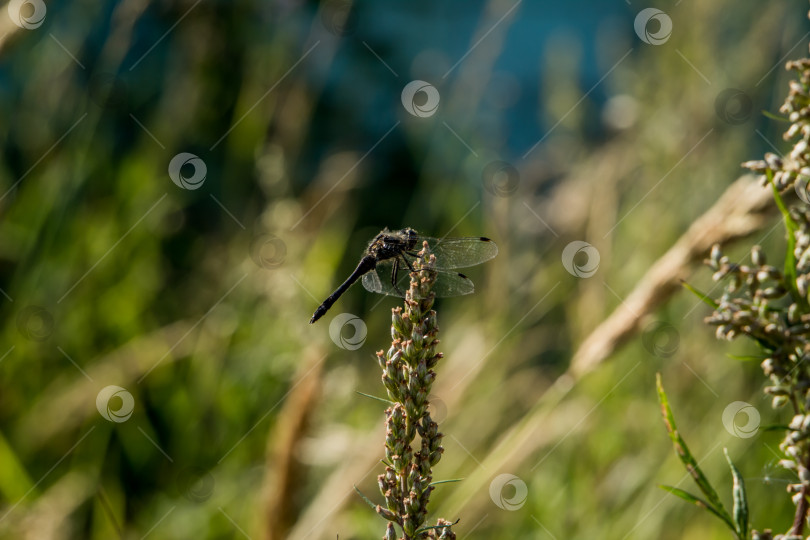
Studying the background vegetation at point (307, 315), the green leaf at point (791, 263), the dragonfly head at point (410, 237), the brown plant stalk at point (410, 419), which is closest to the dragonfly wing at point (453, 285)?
the dragonfly head at point (410, 237)

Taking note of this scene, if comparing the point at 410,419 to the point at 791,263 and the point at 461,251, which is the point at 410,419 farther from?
the point at 461,251

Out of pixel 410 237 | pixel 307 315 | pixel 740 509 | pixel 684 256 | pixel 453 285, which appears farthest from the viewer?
pixel 307 315

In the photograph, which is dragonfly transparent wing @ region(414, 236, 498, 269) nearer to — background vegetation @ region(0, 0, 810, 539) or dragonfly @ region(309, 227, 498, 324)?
dragonfly @ region(309, 227, 498, 324)

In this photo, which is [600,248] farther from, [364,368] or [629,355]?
[364,368]

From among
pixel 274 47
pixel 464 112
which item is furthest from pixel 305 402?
pixel 464 112

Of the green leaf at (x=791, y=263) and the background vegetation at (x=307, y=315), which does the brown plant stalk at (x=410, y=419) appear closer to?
the green leaf at (x=791, y=263)

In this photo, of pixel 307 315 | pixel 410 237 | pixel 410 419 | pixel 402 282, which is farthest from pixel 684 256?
pixel 307 315

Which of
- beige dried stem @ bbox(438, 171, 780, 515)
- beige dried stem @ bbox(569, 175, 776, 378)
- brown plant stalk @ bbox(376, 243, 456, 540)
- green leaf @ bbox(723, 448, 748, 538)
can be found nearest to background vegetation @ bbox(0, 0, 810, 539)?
beige dried stem @ bbox(438, 171, 780, 515)
